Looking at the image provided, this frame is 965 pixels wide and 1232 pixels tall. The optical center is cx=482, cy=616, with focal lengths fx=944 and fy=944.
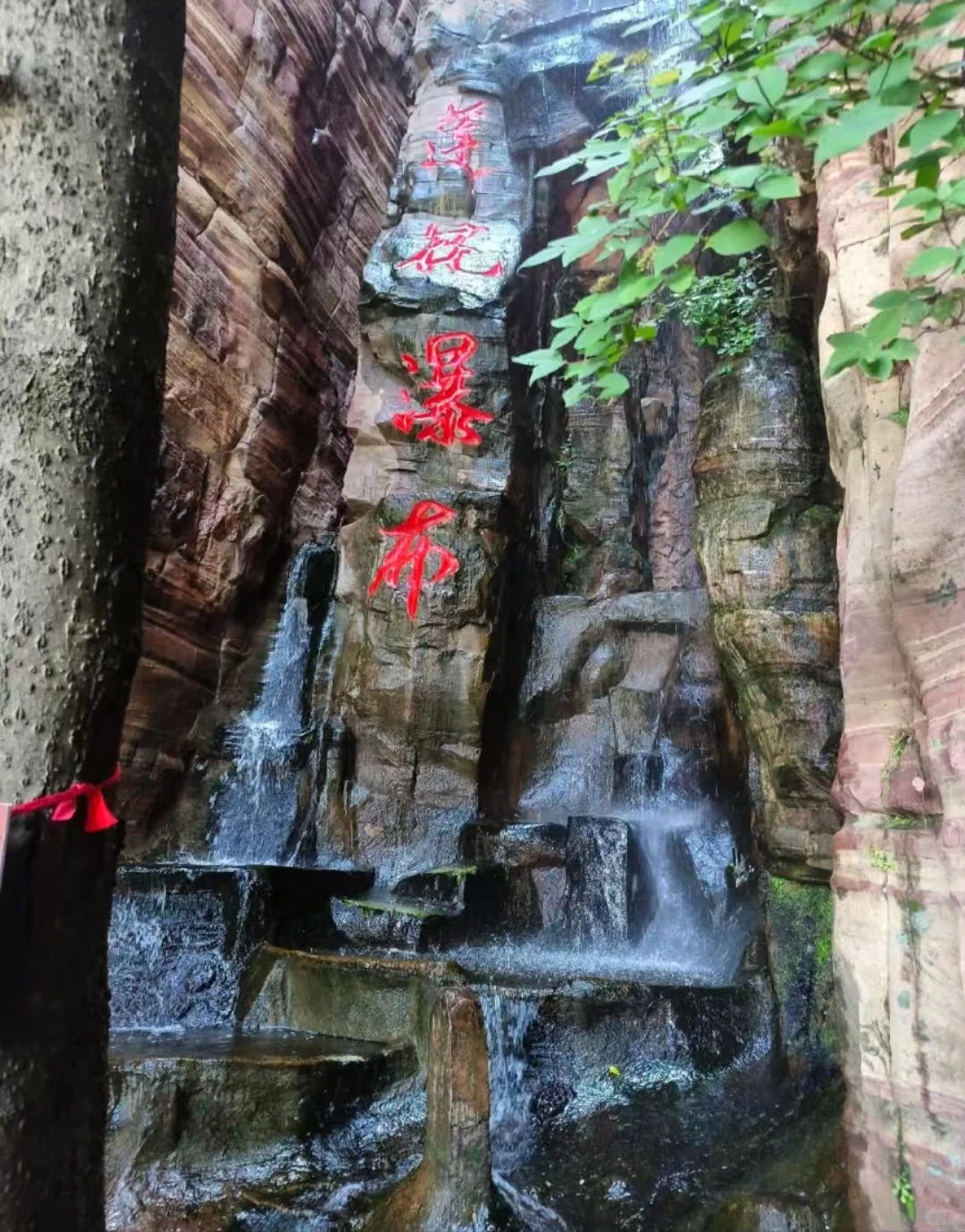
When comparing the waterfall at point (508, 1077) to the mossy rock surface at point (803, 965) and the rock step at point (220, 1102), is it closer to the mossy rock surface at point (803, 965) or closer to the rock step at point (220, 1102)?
the rock step at point (220, 1102)

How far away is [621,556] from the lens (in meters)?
11.3

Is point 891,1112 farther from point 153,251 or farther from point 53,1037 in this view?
point 153,251

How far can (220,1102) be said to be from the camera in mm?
4480

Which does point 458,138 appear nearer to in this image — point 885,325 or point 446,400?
point 446,400

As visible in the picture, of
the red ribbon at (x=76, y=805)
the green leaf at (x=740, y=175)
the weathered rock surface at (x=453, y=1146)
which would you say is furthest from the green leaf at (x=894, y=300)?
the weathered rock surface at (x=453, y=1146)

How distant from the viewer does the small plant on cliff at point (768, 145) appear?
1875 millimetres

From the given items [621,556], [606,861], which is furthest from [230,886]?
[621,556]

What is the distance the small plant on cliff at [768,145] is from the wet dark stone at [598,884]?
→ 16.9 feet

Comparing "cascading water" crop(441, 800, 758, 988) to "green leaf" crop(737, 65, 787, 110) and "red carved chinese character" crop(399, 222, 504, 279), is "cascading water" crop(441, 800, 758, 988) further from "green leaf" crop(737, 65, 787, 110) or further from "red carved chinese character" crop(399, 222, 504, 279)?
"red carved chinese character" crop(399, 222, 504, 279)

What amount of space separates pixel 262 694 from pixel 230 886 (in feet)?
12.1

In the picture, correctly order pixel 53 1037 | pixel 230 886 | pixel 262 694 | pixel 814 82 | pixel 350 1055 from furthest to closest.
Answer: pixel 262 694 < pixel 230 886 < pixel 350 1055 < pixel 814 82 < pixel 53 1037

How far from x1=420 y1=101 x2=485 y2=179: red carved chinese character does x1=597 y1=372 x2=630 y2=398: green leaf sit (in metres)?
11.1

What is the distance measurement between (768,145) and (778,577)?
4.26 m

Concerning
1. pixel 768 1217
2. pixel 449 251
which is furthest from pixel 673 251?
pixel 449 251
